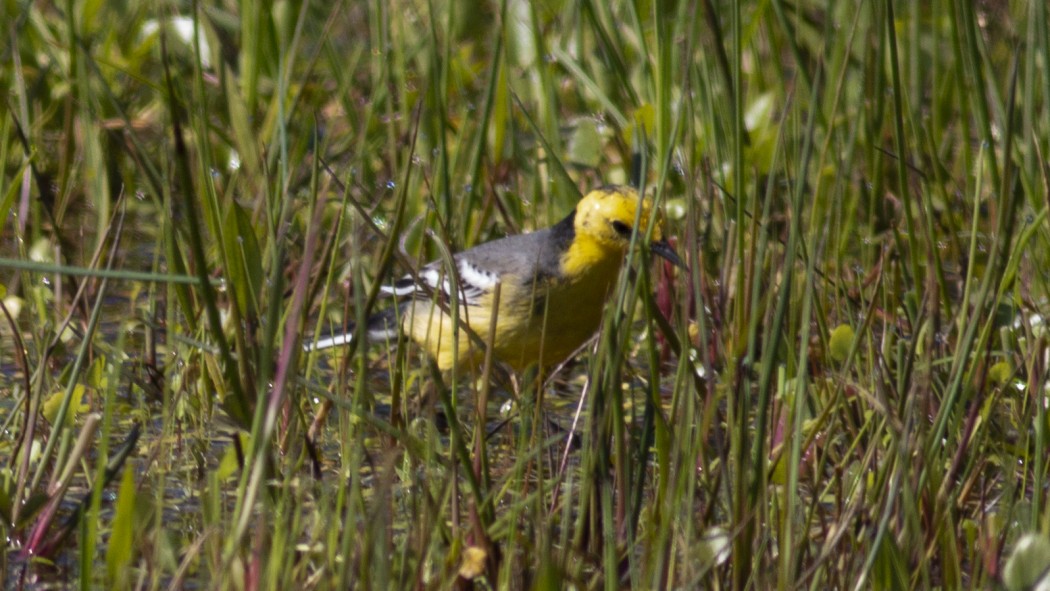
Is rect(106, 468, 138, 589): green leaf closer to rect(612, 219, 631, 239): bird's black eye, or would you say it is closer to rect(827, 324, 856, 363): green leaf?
rect(827, 324, 856, 363): green leaf

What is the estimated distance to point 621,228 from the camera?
4.55 m

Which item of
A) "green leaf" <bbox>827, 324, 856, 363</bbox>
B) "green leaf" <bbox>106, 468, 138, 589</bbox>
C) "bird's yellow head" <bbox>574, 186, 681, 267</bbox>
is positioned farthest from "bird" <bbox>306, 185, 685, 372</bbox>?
"green leaf" <bbox>106, 468, 138, 589</bbox>

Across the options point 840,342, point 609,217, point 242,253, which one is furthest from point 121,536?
point 609,217

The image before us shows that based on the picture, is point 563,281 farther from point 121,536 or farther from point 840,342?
point 121,536

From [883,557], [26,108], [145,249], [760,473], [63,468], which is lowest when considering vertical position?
[883,557]

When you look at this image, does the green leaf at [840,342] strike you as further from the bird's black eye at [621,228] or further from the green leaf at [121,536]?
the green leaf at [121,536]

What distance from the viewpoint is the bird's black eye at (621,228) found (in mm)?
4535

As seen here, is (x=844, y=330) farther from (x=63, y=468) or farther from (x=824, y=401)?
(x=63, y=468)

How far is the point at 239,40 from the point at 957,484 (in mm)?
4304

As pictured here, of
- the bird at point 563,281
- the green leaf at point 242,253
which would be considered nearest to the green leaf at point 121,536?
the green leaf at point 242,253

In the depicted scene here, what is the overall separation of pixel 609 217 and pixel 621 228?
52 mm

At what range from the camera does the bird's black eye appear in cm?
454

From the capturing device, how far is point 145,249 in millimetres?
5301

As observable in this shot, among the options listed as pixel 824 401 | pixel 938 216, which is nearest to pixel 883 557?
pixel 824 401
